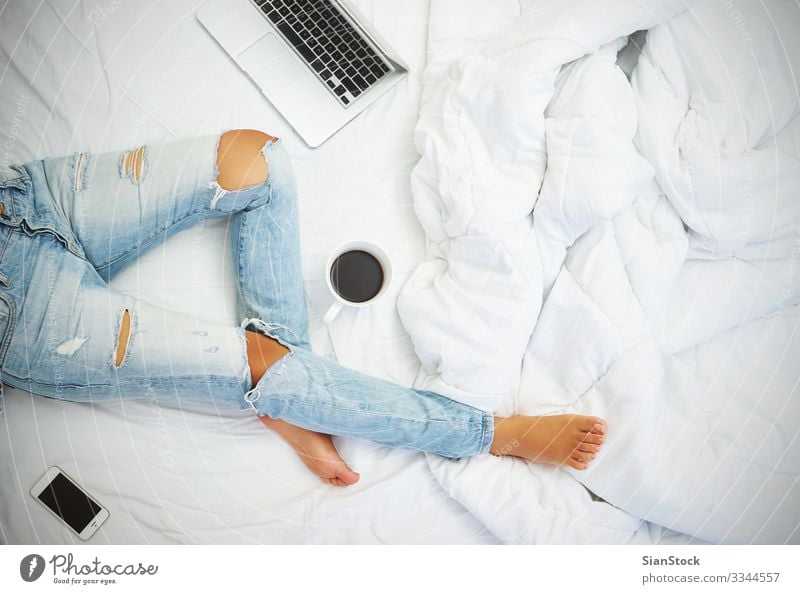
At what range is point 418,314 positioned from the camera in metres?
0.61

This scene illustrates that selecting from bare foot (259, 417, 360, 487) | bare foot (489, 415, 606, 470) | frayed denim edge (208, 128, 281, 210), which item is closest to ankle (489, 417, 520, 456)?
bare foot (489, 415, 606, 470)

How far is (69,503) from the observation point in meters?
0.56

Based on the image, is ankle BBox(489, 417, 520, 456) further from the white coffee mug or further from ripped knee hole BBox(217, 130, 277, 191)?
ripped knee hole BBox(217, 130, 277, 191)

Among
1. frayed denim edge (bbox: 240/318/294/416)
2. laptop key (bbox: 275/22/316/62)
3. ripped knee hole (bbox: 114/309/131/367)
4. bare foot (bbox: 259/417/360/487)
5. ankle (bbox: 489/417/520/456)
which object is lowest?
ankle (bbox: 489/417/520/456)

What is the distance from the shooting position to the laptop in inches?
25.5

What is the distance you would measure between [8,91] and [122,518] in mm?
503

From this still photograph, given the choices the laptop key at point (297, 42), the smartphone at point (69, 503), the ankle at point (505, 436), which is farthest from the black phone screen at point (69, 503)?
the laptop key at point (297, 42)

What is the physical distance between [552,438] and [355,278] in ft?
0.88

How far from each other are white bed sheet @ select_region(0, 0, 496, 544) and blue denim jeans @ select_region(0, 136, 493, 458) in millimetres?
39

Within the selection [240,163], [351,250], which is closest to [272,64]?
[240,163]

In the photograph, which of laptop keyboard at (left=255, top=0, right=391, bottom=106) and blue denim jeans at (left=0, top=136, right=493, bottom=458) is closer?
blue denim jeans at (left=0, top=136, right=493, bottom=458)

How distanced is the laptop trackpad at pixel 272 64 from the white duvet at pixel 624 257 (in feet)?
0.61
